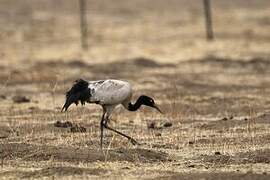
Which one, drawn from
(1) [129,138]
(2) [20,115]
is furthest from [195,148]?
(2) [20,115]

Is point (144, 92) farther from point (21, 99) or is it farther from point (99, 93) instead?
point (99, 93)

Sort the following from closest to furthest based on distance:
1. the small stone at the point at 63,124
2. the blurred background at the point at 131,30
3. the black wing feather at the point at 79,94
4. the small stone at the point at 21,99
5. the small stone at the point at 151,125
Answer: the black wing feather at the point at 79,94
the small stone at the point at 63,124
the small stone at the point at 151,125
the small stone at the point at 21,99
the blurred background at the point at 131,30

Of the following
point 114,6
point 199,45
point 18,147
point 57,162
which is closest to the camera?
point 57,162

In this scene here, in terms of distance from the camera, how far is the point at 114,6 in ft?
202

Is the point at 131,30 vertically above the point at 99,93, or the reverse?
the point at 131,30

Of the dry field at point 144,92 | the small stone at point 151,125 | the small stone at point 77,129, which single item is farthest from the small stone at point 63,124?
the small stone at point 151,125

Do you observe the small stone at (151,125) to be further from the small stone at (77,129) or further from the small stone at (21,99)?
the small stone at (21,99)

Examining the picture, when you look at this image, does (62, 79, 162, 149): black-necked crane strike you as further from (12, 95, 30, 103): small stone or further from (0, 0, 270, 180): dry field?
(12, 95, 30, 103): small stone

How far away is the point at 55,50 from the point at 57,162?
90.2 ft

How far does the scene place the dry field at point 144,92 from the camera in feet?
38.9

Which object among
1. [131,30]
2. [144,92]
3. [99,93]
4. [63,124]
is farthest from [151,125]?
[131,30]

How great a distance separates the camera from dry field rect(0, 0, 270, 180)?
11.8m

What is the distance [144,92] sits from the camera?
23.0 meters

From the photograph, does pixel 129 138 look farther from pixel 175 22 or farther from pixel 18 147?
pixel 175 22
